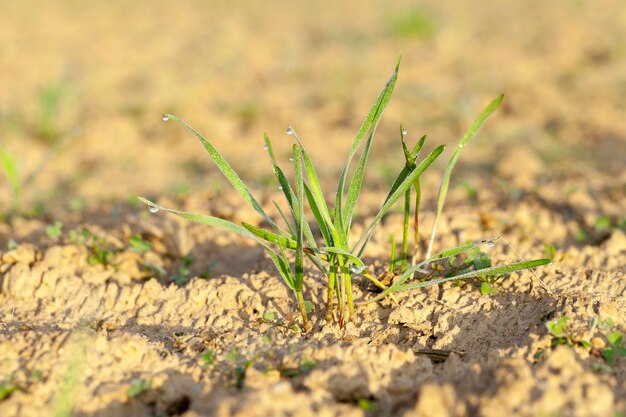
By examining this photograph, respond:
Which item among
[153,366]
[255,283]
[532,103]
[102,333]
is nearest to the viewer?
[153,366]

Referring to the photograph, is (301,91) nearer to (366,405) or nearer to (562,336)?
(562,336)

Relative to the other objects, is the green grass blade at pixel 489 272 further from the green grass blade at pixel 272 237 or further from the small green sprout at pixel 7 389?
the small green sprout at pixel 7 389

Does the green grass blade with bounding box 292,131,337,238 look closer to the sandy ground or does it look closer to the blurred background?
the sandy ground

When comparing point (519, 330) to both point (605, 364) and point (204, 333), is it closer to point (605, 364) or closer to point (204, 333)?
A: point (605, 364)

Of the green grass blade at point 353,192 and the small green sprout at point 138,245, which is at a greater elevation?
the small green sprout at point 138,245

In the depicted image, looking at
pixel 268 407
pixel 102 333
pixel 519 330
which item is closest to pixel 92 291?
pixel 102 333

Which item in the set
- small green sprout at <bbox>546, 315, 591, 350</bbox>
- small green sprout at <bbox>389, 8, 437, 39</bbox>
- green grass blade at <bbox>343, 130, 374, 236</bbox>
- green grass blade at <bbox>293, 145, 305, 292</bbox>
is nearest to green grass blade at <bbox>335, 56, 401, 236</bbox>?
green grass blade at <bbox>343, 130, 374, 236</bbox>

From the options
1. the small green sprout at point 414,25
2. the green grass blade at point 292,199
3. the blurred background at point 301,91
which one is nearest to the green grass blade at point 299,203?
the green grass blade at point 292,199
